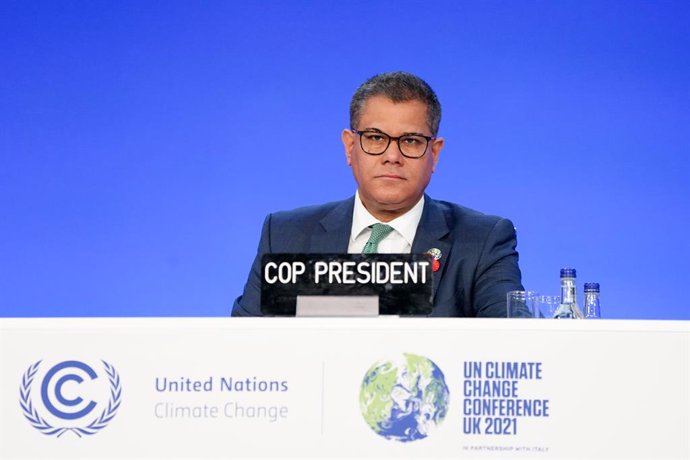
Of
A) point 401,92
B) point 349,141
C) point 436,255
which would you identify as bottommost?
point 436,255

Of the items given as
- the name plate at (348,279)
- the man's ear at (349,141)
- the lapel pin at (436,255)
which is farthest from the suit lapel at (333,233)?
the name plate at (348,279)

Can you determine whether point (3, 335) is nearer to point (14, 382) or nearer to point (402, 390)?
point (14, 382)

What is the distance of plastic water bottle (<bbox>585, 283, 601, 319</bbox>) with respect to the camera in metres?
2.49

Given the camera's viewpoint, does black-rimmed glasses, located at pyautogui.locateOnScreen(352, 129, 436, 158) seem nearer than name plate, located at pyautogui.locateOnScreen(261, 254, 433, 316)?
No

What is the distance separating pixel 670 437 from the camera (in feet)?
5.91

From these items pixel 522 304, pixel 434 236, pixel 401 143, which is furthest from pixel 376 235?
pixel 522 304

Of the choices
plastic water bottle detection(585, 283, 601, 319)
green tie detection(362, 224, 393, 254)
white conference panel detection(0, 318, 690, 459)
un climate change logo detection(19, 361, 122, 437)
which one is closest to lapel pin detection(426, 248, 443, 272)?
green tie detection(362, 224, 393, 254)

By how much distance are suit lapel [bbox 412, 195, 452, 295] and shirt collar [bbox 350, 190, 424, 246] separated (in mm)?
28

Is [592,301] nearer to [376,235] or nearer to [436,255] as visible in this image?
[436,255]

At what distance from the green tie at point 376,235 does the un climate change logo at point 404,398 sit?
4.35ft

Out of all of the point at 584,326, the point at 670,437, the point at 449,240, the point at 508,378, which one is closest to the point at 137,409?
the point at 508,378

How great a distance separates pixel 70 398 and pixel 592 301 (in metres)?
1.37

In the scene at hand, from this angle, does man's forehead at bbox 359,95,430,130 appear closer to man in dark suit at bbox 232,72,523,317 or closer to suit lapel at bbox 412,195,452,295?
man in dark suit at bbox 232,72,523,317

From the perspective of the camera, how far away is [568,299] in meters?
2.36
